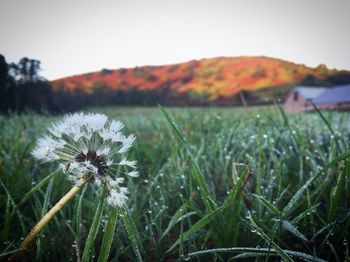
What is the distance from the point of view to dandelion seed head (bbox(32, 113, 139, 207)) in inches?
32.0

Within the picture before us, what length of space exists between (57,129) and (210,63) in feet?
45.1

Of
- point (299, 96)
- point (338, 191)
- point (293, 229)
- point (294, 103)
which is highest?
point (338, 191)

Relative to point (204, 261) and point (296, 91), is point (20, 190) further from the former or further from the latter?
point (296, 91)

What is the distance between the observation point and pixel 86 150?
2.74 feet

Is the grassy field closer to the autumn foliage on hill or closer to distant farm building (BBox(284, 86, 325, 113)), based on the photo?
the autumn foliage on hill

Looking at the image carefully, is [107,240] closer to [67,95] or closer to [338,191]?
[338,191]

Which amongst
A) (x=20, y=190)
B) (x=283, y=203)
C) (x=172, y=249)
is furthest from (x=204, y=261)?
(x=20, y=190)

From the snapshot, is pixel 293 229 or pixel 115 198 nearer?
pixel 115 198

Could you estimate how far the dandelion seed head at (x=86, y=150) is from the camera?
2.67ft

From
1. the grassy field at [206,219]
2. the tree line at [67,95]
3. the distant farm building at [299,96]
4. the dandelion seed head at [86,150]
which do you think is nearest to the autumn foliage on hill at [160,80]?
the tree line at [67,95]

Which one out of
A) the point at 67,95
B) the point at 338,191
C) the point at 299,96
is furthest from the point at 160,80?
the point at 299,96

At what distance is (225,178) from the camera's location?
182 cm

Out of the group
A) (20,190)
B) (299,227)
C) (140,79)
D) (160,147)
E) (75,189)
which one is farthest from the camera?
(140,79)

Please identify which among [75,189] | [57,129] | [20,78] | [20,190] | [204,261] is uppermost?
[20,78]
